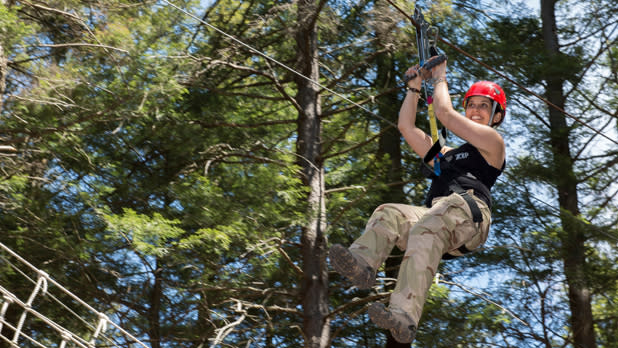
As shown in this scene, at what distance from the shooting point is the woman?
4180mm

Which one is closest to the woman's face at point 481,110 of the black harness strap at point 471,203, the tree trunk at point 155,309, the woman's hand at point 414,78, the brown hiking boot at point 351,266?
the woman's hand at point 414,78

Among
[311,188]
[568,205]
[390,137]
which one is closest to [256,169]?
[311,188]

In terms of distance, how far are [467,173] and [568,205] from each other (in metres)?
6.82

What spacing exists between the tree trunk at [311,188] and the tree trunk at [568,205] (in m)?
3.14

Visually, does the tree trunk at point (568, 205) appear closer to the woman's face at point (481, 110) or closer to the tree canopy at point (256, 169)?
the tree canopy at point (256, 169)

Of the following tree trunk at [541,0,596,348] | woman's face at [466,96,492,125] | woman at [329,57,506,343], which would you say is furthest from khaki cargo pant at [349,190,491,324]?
tree trunk at [541,0,596,348]

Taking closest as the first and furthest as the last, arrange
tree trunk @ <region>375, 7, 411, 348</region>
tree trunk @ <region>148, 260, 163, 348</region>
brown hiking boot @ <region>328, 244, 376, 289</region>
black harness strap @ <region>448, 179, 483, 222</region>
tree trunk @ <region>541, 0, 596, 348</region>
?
brown hiking boot @ <region>328, 244, 376, 289</region> → black harness strap @ <region>448, 179, 483, 222</region> → tree trunk @ <region>541, 0, 596, 348</region> → tree trunk @ <region>375, 7, 411, 348</region> → tree trunk @ <region>148, 260, 163, 348</region>

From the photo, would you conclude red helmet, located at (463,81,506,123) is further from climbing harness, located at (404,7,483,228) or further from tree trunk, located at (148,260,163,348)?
tree trunk, located at (148,260,163,348)

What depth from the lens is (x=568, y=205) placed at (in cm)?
1091

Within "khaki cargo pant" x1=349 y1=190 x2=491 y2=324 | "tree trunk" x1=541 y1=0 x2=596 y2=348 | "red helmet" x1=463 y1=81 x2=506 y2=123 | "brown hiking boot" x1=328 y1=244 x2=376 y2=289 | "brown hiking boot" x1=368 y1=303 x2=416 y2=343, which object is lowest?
"brown hiking boot" x1=368 y1=303 x2=416 y2=343

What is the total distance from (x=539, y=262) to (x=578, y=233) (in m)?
0.68

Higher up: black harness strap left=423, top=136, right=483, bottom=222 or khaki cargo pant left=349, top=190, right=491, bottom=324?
black harness strap left=423, top=136, right=483, bottom=222

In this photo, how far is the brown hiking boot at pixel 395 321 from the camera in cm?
399

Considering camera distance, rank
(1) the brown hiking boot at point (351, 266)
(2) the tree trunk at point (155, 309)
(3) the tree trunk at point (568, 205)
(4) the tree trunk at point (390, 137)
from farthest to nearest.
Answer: (2) the tree trunk at point (155, 309) → (4) the tree trunk at point (390, 137) → (3) the tree trunk at point (568, 205) → (1) the brown hiking boot at point (351, 266)
